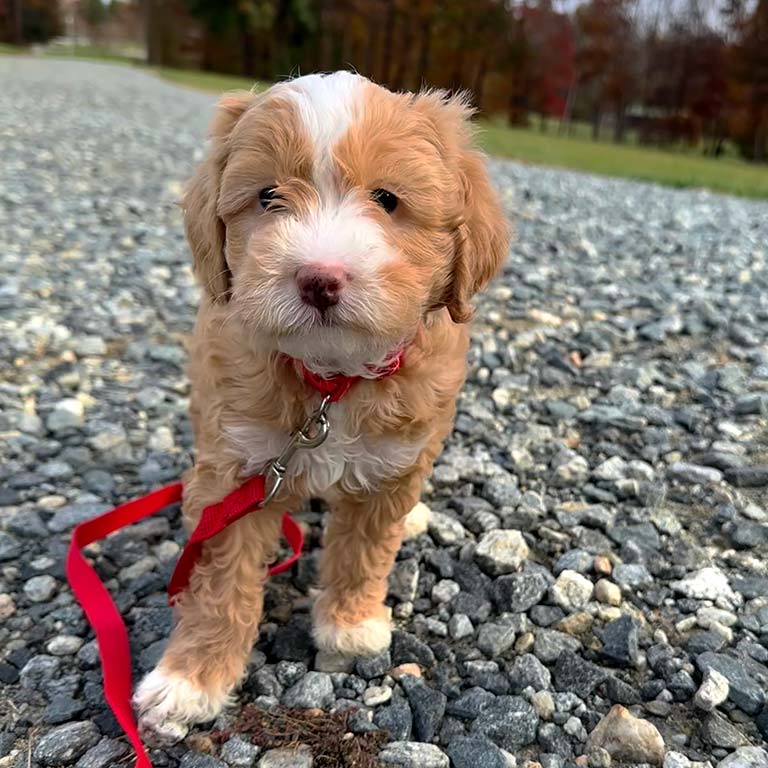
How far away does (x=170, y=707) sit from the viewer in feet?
8.87

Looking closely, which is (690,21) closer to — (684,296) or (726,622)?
(684,296)

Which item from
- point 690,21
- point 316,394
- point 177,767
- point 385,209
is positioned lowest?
point 177,767

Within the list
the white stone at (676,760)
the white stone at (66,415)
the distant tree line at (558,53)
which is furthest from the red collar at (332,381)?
the distant tree line at (558,53)

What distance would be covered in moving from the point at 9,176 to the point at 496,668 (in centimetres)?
958

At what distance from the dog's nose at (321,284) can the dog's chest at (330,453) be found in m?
0.58

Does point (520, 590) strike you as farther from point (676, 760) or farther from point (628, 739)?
point (676, 760)

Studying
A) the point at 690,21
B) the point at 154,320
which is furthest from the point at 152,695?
the point at 690,21

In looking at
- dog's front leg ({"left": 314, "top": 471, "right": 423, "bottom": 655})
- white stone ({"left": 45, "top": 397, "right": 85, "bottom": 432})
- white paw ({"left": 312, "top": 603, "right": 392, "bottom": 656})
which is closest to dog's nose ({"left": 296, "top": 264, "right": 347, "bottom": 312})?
dog's front leg ({"left": 314, "top": 471, "right": 423, "bottom": 655})

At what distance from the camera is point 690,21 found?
54344 mm

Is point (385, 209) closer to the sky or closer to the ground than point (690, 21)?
closer to the ground

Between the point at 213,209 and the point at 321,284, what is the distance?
0.73 meters

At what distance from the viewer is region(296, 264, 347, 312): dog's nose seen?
2174 millimetres

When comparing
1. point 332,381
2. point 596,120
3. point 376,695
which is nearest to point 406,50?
point 596,120

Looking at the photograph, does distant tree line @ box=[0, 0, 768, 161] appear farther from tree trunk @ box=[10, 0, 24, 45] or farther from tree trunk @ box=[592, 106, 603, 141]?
tree trunk @ box=[10, 0, 24, 45]
